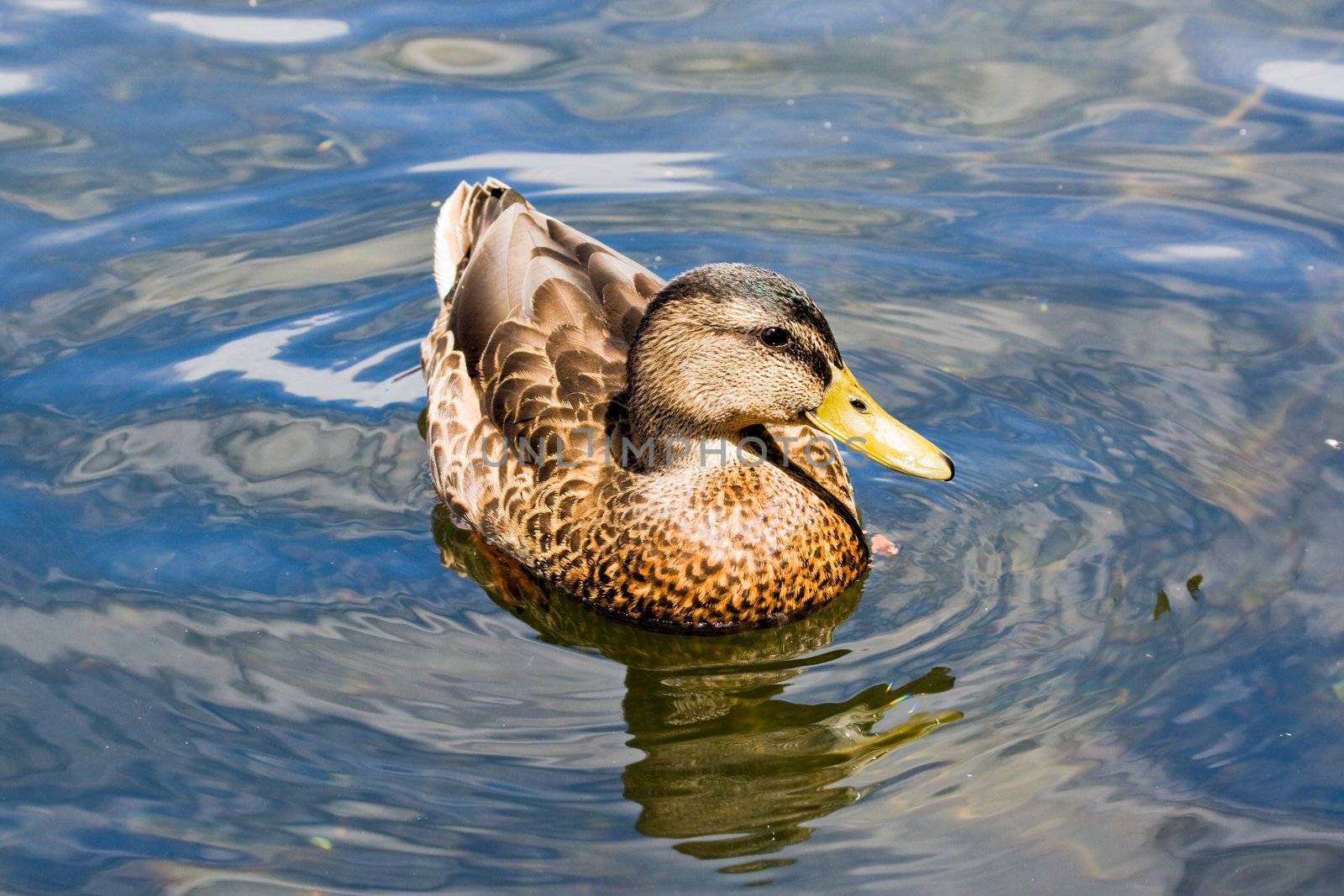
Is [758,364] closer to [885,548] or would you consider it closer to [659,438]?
[659,438]

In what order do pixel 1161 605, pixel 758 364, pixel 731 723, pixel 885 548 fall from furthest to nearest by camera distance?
pixel 885 548, pixel 1161 605, pixel 758 364, pixel 731 723

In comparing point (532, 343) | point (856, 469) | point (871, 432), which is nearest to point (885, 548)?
point (856, 469)

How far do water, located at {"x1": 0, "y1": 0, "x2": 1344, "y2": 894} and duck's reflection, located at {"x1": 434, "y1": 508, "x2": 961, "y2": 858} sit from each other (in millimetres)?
21

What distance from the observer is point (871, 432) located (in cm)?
617

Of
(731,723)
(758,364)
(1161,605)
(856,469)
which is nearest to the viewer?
(731,723)

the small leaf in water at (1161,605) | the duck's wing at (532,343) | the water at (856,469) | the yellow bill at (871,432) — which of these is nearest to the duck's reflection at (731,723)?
the water at (856,469)

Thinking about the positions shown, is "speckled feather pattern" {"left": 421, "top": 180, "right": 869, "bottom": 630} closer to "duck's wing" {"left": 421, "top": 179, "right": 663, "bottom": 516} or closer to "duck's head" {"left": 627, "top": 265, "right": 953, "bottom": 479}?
"duck's wing" {"left": 421, "top": 179, "right": 663, "bottom": 516}

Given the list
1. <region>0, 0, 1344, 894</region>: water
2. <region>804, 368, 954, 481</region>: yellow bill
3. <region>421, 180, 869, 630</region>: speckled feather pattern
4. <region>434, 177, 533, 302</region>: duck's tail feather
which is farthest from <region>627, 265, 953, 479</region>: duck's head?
<region>434, 177, 533, 302</region>: duck's tail feather

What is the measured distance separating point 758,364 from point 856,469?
163 cm

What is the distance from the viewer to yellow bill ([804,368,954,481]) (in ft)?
20.1

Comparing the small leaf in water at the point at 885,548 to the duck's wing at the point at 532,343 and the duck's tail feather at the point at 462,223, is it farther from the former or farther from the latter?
the duck's tail feather at the point at 462,223

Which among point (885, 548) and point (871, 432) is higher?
point (871, 432)

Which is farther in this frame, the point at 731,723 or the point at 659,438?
the point at 659,438

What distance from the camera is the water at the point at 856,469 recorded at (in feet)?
17.9
